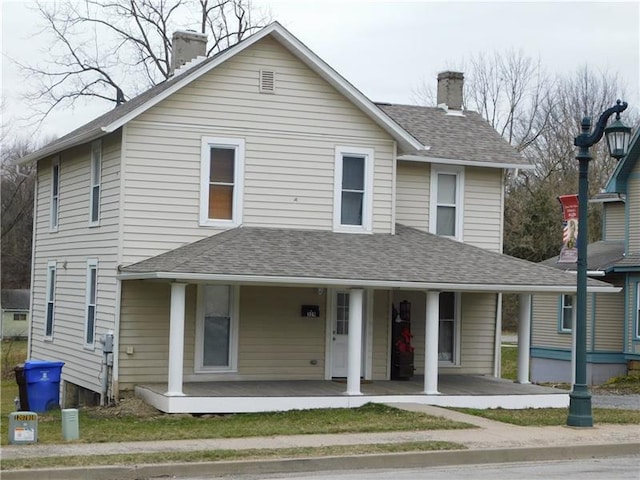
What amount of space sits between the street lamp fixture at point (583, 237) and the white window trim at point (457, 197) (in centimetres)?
755

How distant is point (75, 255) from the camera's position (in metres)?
23.6

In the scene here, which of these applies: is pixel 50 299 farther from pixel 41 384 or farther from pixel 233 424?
pixel 233 424

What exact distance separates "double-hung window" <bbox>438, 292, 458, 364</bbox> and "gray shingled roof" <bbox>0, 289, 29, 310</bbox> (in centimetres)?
4985

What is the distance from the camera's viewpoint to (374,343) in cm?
2267

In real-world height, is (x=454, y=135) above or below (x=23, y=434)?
above

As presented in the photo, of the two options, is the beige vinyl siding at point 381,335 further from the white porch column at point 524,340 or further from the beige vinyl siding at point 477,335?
the white porch column at point 524,340

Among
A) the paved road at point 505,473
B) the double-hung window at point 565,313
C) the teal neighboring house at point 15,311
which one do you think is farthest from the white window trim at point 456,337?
the teal neighboring house at point 15,311

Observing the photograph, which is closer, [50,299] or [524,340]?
[524,340]

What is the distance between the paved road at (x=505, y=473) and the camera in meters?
12.6

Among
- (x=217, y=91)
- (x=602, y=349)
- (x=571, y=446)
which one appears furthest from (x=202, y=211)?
(x=602, y=349)

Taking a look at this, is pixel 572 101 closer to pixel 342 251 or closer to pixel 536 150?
pixel 536 150

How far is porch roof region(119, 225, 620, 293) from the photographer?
62.2 ft

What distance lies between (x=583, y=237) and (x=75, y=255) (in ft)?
39.1

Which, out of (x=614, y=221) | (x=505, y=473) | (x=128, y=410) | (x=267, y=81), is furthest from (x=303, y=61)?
(x=614, y=221)
